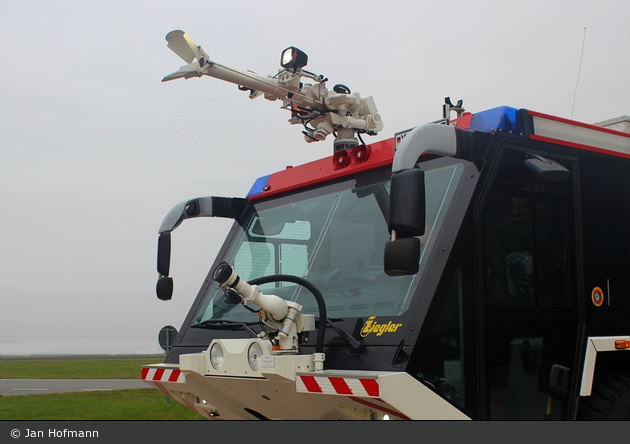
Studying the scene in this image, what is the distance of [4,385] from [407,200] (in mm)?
15079

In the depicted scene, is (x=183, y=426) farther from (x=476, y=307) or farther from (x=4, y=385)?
(x=4, y=385)

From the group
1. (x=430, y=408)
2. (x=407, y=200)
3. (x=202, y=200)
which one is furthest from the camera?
(x=202, y=200)

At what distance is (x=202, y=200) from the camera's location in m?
5.73

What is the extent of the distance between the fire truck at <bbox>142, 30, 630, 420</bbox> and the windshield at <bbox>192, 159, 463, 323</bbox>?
0.01 m

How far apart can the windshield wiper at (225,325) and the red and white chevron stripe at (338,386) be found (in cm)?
73

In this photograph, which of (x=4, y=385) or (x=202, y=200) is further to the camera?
(x=4, y=385)

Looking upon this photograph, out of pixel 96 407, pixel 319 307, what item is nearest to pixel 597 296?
pixel 319 307

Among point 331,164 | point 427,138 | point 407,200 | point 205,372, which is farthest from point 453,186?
point 205,372

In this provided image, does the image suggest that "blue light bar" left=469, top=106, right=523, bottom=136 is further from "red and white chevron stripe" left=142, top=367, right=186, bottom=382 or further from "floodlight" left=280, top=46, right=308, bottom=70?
"red and white chevron stripe" left=142, top=367, right=186, bottom=382

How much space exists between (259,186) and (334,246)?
4.29ft

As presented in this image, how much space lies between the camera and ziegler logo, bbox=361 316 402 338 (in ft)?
13.0

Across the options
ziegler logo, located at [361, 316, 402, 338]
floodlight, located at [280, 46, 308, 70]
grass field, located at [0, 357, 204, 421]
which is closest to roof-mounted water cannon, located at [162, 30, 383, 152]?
floodlight, located at [280, 46, 308, 70]

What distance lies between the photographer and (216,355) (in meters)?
4.43

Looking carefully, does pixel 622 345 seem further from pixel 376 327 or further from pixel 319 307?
pixel 319 307
